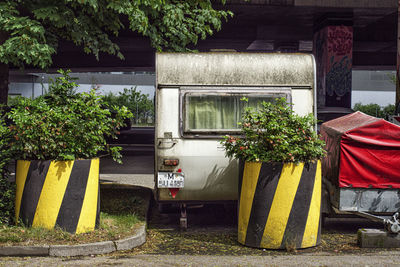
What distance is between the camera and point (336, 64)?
73.8ft

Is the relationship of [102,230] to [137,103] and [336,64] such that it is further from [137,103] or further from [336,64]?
[137,103]

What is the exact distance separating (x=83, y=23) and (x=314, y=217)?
566cm

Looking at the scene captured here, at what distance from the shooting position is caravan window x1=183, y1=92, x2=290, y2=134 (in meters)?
7.38

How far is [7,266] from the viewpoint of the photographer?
534cm

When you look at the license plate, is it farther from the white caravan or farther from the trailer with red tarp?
the trailer with red tarp

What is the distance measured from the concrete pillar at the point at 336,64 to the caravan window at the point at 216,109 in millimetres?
15987

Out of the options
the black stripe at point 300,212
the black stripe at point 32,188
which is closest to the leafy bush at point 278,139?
the black stripe at point 300,212

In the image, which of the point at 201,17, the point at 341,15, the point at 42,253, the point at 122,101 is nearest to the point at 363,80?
the point at 122,101

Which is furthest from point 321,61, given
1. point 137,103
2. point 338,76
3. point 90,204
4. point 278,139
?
point 137,103

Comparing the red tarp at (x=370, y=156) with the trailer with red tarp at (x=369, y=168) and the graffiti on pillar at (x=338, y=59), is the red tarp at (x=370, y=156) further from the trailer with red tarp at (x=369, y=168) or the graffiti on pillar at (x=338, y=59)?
the graffiti on pillar at (x=338, y=59)

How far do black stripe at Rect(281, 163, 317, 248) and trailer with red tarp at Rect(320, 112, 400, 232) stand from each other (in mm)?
580

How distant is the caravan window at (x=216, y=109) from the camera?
738 cm

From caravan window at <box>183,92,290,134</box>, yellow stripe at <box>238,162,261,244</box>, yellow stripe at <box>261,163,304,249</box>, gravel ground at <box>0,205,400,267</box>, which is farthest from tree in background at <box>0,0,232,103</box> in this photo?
yellow stripe at <box>261,163,304,249</box>

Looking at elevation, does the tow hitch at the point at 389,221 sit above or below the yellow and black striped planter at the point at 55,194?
below
